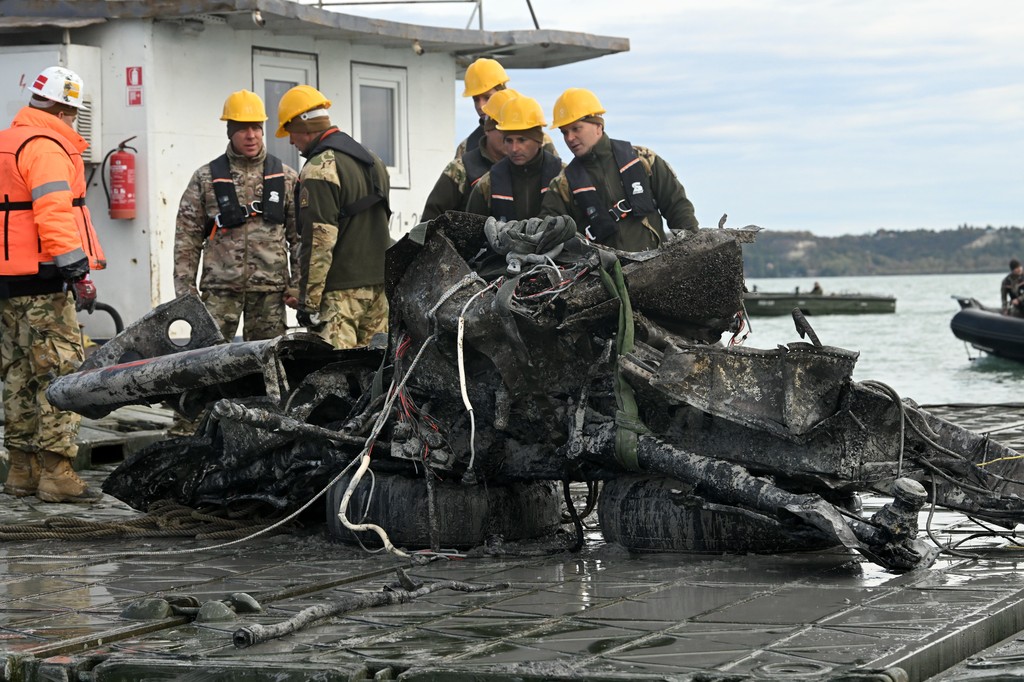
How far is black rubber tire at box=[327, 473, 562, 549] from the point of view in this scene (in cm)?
636

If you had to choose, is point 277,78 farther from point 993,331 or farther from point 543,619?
point 993,331

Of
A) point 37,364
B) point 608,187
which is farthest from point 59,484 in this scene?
point 608,187

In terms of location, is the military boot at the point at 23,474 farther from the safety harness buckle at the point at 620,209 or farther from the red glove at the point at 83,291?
the safety harness buckle at the point at 620,209

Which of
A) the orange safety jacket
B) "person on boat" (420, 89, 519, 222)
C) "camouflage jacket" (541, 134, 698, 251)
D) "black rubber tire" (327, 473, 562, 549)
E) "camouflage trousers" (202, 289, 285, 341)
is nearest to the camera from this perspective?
"black rubber tire" (327, 473, 562, 549)

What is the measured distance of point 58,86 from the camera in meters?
8.27

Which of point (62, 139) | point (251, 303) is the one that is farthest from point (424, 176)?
point (62, 139)

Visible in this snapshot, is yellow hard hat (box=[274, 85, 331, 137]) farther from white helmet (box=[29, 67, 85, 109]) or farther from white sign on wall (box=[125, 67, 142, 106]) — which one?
white sign on wall (box=[125, 67, 142, 106])

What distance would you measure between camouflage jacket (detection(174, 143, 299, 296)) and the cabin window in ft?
15.7

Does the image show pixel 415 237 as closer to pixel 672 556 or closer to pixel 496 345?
pixel 496 345

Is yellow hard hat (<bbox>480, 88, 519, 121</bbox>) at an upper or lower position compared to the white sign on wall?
lower

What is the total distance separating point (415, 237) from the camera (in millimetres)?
6480

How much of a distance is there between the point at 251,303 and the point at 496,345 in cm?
404

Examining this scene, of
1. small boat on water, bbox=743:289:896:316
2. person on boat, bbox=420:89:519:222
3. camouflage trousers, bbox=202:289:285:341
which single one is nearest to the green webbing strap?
person on boat, bbox=420:89:519:222

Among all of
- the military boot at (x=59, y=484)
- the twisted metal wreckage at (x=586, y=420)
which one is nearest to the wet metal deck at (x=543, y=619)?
the twisted metal wreckage at (x=586, y=420)
